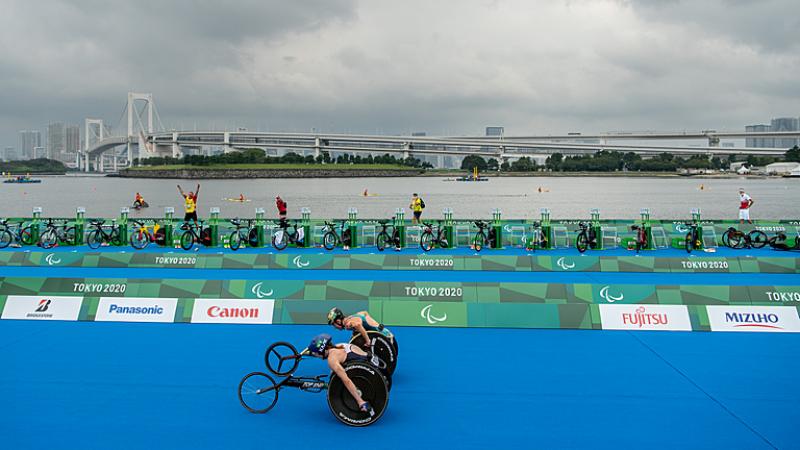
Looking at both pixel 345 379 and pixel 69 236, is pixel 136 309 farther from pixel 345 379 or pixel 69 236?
pixel 69 236

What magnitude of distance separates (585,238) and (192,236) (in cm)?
1401

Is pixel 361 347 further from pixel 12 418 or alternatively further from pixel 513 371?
pixel 12 418

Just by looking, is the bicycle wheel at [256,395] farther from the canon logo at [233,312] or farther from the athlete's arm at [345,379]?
the canon logo at [233,312]

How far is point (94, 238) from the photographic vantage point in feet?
84.2

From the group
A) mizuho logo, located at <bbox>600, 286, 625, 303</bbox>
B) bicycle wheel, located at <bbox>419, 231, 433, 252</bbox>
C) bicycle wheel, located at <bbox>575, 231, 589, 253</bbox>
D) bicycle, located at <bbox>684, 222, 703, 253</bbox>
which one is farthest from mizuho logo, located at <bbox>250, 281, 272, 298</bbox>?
bicycle, located at <bbox>684, 222, 703, 253</bbox>

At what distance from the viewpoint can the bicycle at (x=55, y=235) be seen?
25.3 m

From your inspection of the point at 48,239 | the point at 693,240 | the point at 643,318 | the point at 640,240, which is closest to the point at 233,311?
the point at 643,318

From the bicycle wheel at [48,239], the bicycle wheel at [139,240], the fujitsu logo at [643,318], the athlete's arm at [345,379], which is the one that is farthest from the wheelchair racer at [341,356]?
the bicycle wheel at [48,239]

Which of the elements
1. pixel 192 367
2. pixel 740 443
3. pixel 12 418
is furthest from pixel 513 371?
pixel 12 418

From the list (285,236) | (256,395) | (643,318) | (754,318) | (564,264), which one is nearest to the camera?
(256,395)

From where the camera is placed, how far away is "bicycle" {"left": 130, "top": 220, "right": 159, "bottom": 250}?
25109 millimetres

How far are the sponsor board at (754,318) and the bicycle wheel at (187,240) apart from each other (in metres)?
17.8

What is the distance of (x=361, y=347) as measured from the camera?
877 cm

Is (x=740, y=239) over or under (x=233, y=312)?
over
